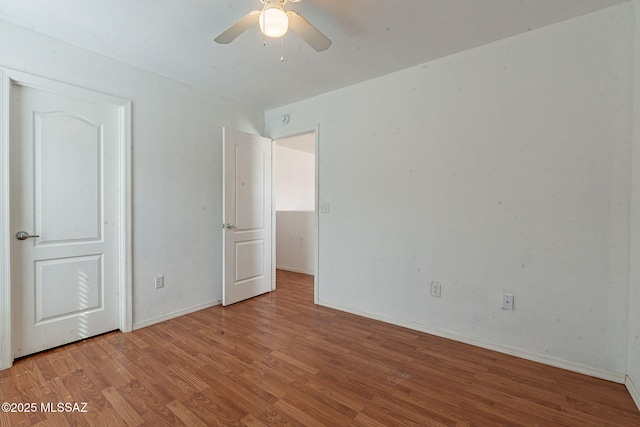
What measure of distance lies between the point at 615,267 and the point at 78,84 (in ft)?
13.9

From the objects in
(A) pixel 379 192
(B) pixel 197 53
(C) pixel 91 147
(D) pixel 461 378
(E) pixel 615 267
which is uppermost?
(B) pixel 197 53

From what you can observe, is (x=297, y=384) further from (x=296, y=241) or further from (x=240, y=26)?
(x=296, y=241)

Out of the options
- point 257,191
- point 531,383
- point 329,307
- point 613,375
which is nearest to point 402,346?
point 531,383

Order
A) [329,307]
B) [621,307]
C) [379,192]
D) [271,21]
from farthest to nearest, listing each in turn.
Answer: [329,307]
[379,192]
[621,307]
[271,21]

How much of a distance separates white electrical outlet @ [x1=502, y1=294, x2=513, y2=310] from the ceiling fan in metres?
2.29

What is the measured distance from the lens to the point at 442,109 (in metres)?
2.54

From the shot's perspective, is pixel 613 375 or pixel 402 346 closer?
pixel 613 375

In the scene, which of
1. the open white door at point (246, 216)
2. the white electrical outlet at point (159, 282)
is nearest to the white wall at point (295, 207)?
the open white door at point (246, 216)

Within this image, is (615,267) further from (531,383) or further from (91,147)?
(91,147)

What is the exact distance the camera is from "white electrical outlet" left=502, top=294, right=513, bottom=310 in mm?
2232

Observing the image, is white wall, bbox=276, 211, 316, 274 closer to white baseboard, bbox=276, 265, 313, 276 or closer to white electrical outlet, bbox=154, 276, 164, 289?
white baseboard, bbox=276, 265, 313, 276

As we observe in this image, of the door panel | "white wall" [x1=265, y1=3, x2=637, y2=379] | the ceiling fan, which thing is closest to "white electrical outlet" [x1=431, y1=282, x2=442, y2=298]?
"white wall" [x1=265, y1=3, x2=637, y2=379]

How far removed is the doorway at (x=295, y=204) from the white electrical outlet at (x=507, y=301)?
2855 millimetres

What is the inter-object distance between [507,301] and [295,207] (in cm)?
465
